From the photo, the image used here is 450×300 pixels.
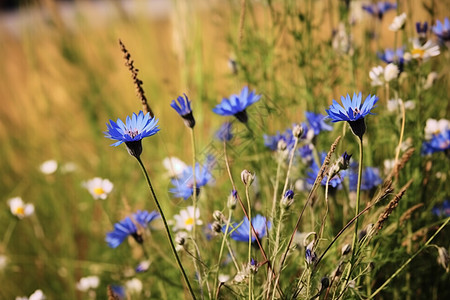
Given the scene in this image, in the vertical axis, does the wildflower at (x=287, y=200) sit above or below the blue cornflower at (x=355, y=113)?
below

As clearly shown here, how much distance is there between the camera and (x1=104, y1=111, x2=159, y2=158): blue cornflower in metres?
0.66

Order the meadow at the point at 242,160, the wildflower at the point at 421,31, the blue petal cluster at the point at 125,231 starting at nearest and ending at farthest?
the meadow at the point at 242,160 < the blue petal cluster at the point at 125,231 < the wildflower at the point at 421,31

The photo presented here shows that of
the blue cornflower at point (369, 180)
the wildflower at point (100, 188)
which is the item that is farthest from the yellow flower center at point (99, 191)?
the blue cornflower at point (369, 180)

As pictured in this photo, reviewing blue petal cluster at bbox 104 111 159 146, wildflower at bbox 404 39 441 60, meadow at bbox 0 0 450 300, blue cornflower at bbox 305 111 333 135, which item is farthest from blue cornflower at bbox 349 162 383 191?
blue petal cluster at bbox 104 111 159 146

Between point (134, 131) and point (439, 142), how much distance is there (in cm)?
60

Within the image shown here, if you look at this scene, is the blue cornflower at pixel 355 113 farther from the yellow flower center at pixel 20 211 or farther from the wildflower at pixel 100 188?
the yellow flower center at pixel 20 211

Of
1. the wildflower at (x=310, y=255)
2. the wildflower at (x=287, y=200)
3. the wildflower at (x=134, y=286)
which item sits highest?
the wildflower at (x=134, y=286)

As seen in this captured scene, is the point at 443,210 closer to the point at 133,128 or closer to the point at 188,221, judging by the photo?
the point at 188,221

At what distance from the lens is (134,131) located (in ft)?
2.29

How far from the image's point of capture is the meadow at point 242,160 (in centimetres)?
77

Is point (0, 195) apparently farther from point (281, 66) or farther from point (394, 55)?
point (394, 55)

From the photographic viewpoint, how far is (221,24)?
61.2 inches

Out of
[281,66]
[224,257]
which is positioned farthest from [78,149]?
[224,257]

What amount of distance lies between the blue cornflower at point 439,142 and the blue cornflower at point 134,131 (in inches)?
22.5
